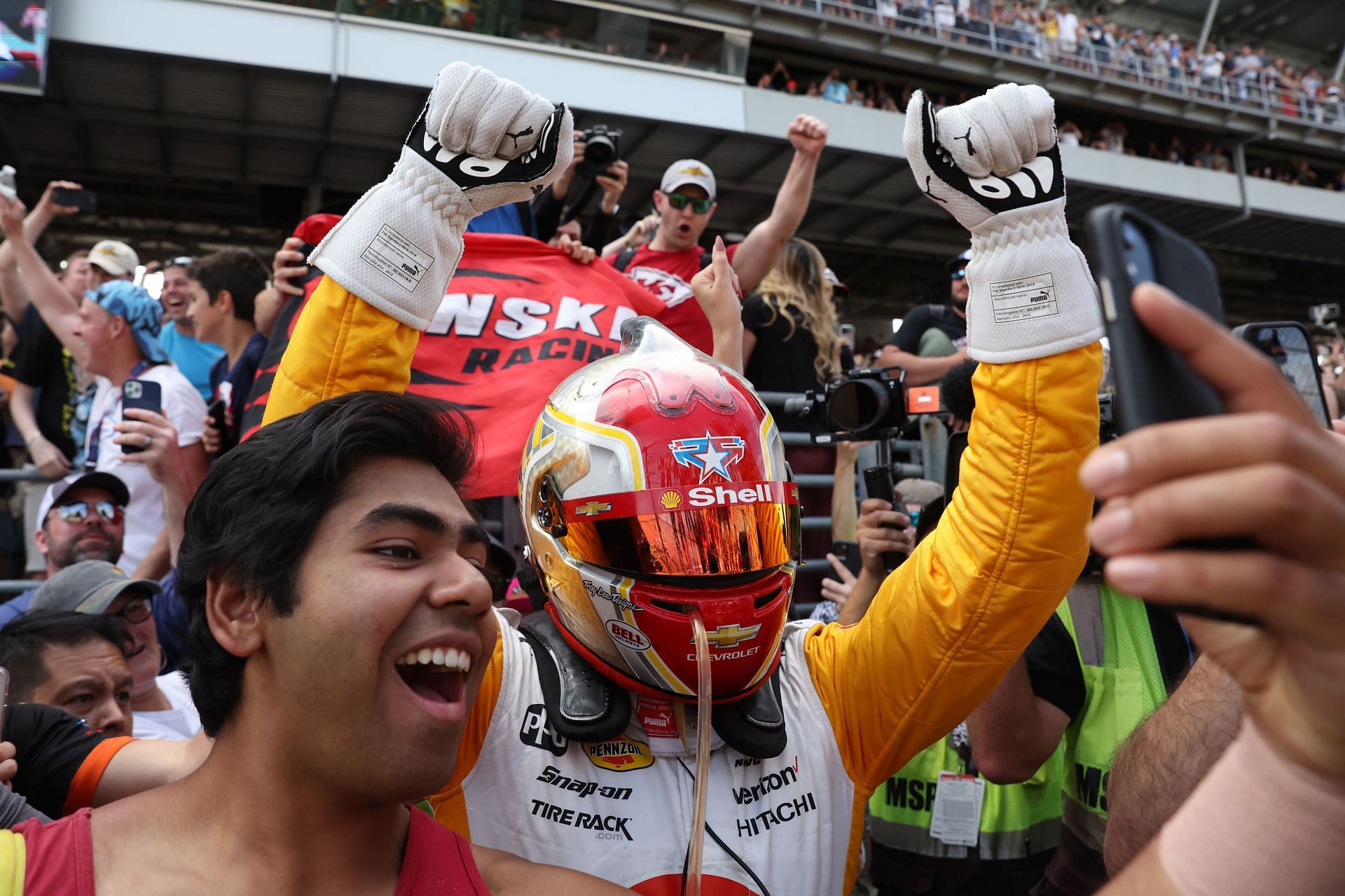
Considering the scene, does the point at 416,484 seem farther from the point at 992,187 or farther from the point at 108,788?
the point at 992,187

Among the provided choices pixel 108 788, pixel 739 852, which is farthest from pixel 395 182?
pixel 739 852

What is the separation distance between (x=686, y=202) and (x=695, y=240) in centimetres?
20

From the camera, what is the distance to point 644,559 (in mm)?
1836

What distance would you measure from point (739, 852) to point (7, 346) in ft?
19.6

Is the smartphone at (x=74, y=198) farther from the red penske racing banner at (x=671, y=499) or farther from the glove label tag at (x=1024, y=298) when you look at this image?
the glove label tag at (x=1024, y=298)

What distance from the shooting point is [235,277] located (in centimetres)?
469

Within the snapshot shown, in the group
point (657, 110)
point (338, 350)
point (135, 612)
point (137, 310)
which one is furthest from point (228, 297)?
point (657, 110)

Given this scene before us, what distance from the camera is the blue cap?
170 inches

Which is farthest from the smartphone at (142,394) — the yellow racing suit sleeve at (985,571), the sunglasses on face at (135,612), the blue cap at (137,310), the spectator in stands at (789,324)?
the yellow racing suit sleeve at (985,571)

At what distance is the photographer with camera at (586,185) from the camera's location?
4098mm

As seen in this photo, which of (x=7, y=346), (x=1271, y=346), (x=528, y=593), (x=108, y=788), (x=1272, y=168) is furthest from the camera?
(x=1272, y=168)

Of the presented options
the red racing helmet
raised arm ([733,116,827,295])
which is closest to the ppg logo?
the red racing helmet

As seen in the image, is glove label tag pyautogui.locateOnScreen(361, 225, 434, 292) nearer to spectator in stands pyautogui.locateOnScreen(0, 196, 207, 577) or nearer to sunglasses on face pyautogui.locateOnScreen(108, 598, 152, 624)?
sunglasses on face pyautogui.locateOnScreen(108, 598, 152, 624)

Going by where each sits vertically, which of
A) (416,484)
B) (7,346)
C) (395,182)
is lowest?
(416,484)
